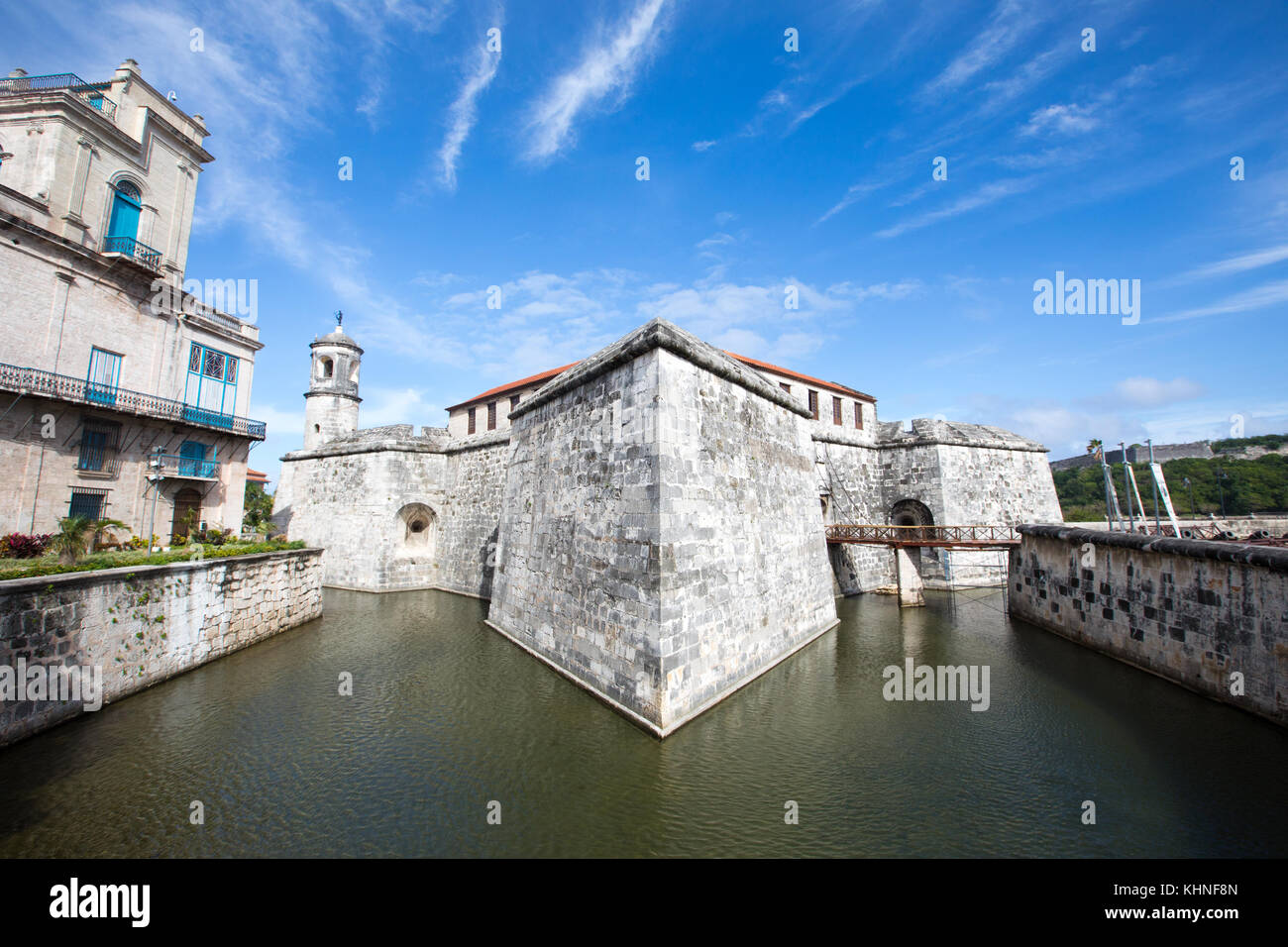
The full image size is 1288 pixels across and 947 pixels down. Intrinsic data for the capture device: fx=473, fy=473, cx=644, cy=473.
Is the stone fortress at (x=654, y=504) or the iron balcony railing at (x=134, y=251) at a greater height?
the iron balcony railing at (x=134, y=251)

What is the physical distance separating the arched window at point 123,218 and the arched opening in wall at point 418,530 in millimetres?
11987

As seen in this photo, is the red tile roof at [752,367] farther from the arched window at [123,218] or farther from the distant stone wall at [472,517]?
the arched window at [123,218]

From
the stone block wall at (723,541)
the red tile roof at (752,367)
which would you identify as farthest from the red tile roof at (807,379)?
the stone block wall at (723,541)

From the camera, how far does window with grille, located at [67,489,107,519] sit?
12836 mm

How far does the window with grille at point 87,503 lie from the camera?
505 inches

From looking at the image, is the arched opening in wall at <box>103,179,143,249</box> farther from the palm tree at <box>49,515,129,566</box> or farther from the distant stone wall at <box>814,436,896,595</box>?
the distant stone wall at <box>814,436,896,595</box>

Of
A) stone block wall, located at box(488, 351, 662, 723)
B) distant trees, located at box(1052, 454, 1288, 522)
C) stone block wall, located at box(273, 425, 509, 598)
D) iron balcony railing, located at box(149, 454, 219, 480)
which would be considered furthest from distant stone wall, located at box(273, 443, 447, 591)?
distant trees, located at box(1052, 454, 1288, 522)

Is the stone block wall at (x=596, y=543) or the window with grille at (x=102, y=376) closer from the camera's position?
the stone block wall at (x=596, y=543)

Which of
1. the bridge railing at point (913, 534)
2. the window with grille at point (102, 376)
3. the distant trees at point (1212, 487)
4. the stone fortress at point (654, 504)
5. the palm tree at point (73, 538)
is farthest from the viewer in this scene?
the distant trees at point (1212, 487)

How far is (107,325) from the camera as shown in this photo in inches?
544

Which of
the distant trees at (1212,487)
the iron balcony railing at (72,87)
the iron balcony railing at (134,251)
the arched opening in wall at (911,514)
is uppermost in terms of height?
the iron balcony railing at (72,87)

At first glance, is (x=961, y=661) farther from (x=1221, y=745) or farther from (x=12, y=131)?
(x=12, y=131)

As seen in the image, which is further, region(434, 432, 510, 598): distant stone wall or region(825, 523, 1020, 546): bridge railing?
region(434, 432, 510, 598): distant stone wall

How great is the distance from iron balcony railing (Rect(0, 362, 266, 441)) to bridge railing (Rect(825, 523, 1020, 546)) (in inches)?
877
